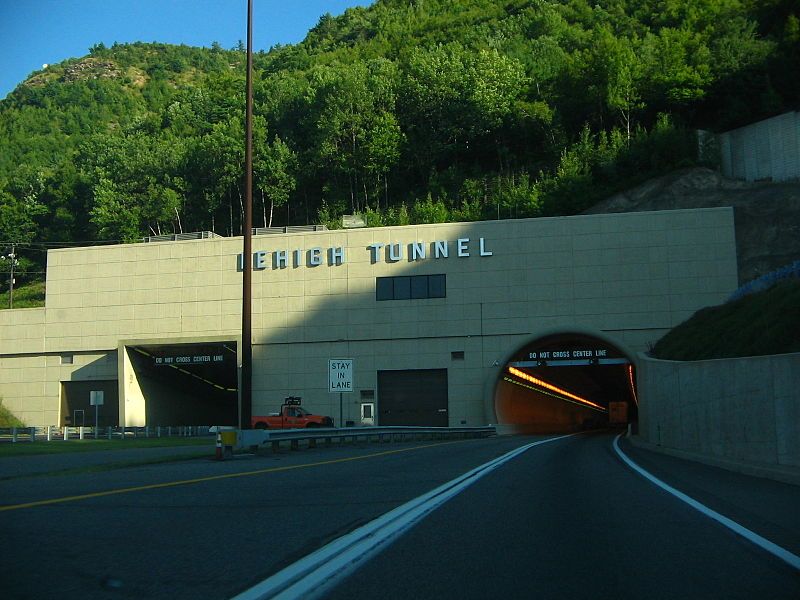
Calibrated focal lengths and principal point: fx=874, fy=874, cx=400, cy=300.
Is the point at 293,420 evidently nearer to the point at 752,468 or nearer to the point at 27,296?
the point at 752,468

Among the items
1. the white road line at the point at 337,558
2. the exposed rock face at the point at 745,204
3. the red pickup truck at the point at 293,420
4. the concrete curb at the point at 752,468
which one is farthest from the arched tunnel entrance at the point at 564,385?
the white road line at the point at 337,558

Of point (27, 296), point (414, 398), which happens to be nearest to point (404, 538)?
point (414, 398)

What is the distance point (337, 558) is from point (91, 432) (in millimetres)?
47546

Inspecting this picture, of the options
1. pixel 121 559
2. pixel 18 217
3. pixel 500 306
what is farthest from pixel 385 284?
pixel 18 217

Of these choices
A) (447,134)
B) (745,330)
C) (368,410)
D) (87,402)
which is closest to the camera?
(745,330)

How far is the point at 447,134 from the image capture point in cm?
9331

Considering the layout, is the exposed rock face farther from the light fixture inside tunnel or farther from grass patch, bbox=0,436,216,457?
grass patch, bbox=0,436,216,457

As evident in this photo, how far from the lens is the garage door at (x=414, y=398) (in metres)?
56.9

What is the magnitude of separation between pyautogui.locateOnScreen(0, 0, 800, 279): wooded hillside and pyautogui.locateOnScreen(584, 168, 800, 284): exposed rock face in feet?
14.9

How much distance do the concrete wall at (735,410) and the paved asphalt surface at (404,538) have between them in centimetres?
311

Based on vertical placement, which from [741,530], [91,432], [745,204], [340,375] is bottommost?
[91,432]

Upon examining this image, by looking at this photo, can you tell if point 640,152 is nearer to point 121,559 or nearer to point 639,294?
point 639,294

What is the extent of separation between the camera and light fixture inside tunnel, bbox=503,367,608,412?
60.6 m

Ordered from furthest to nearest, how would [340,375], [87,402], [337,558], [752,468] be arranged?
[87,402] → [340,375] → [752,468] → [337,558]
